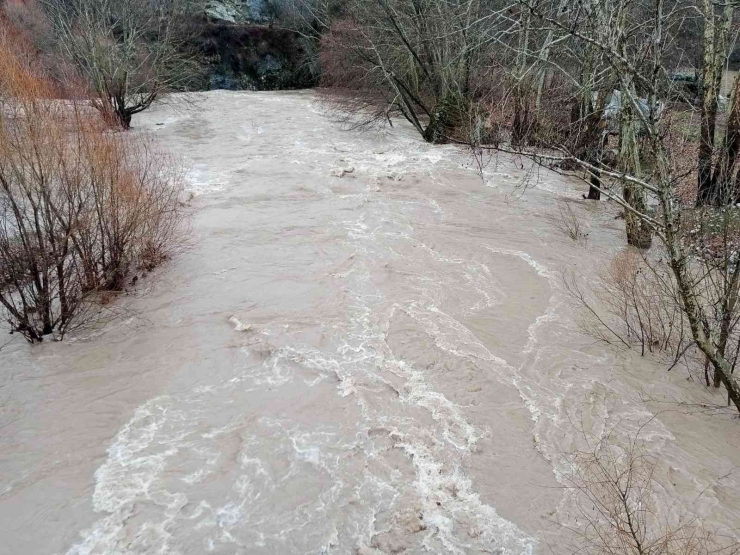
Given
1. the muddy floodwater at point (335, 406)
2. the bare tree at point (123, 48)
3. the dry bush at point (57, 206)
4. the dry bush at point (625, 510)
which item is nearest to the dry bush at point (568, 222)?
the muddy floodwater at point (335, 406)

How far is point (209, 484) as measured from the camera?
15.6 ft

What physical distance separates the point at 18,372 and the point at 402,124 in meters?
16.5

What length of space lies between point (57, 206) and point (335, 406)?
4225mm

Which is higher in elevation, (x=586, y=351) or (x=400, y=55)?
(x=400, y=55)

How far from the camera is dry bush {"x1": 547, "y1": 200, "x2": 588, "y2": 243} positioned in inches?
398

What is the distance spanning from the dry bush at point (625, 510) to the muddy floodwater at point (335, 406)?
0.44ft

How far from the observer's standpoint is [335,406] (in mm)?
5723

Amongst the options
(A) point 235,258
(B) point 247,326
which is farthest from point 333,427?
(A) point 235,258

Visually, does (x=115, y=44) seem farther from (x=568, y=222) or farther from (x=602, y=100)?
(x=568, y=222)

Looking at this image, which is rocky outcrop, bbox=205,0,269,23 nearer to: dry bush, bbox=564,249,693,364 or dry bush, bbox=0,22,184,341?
dry bush, bbox=0,22,184,341

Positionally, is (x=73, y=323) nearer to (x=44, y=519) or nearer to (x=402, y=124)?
(x=44, y=519)

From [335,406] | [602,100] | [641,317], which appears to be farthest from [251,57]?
[335,406]

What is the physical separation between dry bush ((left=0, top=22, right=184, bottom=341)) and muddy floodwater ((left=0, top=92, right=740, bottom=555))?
1.80 feet

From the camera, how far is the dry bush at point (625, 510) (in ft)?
12.7
